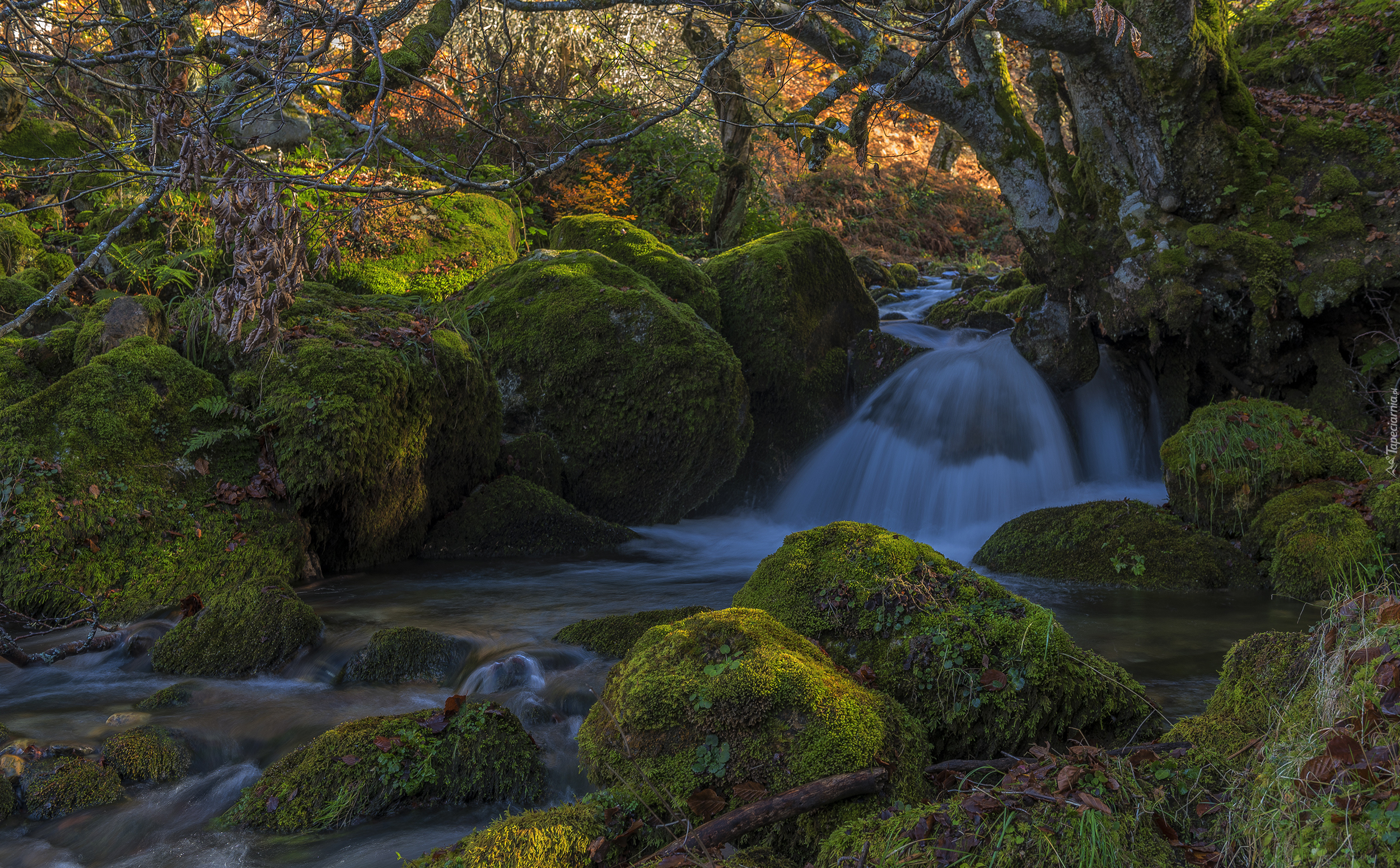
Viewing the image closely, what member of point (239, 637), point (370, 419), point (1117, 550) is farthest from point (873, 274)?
point (239, 637)

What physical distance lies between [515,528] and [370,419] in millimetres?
1867

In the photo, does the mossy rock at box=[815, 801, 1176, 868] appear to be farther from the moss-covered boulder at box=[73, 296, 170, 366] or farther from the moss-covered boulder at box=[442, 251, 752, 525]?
the moss-covered boulder at box=[73, 296, 170, 366]

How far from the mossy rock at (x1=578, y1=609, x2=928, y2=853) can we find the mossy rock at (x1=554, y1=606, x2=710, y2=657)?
157 cm

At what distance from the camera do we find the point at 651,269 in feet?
32.8

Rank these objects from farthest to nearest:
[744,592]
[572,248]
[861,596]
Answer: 1. [572,248]
2. [744,592]
3. [861,596]

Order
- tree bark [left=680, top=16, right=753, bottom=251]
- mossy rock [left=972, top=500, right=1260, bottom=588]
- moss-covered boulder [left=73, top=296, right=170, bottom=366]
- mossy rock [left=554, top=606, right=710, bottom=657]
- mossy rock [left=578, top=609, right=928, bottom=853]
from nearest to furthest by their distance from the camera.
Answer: mossy rock [left=578, top=609, right=928, bottom=853] < mossy rock [left=554, top=606, right=710, bottom=657] < mossy rock [left=972, top=500, right=1260, bottom=588] < moss-covered boulder [left=73, top=296, right=170, bottom=366] < tree bark [left=680, top=16, right=753, bottom=251]

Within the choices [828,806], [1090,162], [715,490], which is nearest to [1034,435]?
[1090,162]

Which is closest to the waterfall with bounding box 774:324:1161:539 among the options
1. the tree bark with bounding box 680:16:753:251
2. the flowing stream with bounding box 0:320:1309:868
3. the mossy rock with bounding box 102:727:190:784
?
the flowing stream with bounding box 0:320:1309:868

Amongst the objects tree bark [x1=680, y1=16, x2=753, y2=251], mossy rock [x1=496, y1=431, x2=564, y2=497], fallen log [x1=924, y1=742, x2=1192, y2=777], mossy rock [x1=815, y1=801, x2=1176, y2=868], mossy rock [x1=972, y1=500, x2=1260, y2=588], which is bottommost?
mossy rock [x1=972, y1=500, x2=1260, y2=588]

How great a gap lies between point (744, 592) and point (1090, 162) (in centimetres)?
677

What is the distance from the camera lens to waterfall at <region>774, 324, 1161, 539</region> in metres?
8.97

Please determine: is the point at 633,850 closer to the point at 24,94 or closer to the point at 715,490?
the point at 715,490

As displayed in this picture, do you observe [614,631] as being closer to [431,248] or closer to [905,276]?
[431,248]

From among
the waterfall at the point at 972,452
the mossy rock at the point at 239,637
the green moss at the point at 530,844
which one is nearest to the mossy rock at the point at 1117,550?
the waterfall at the point at 972,452
